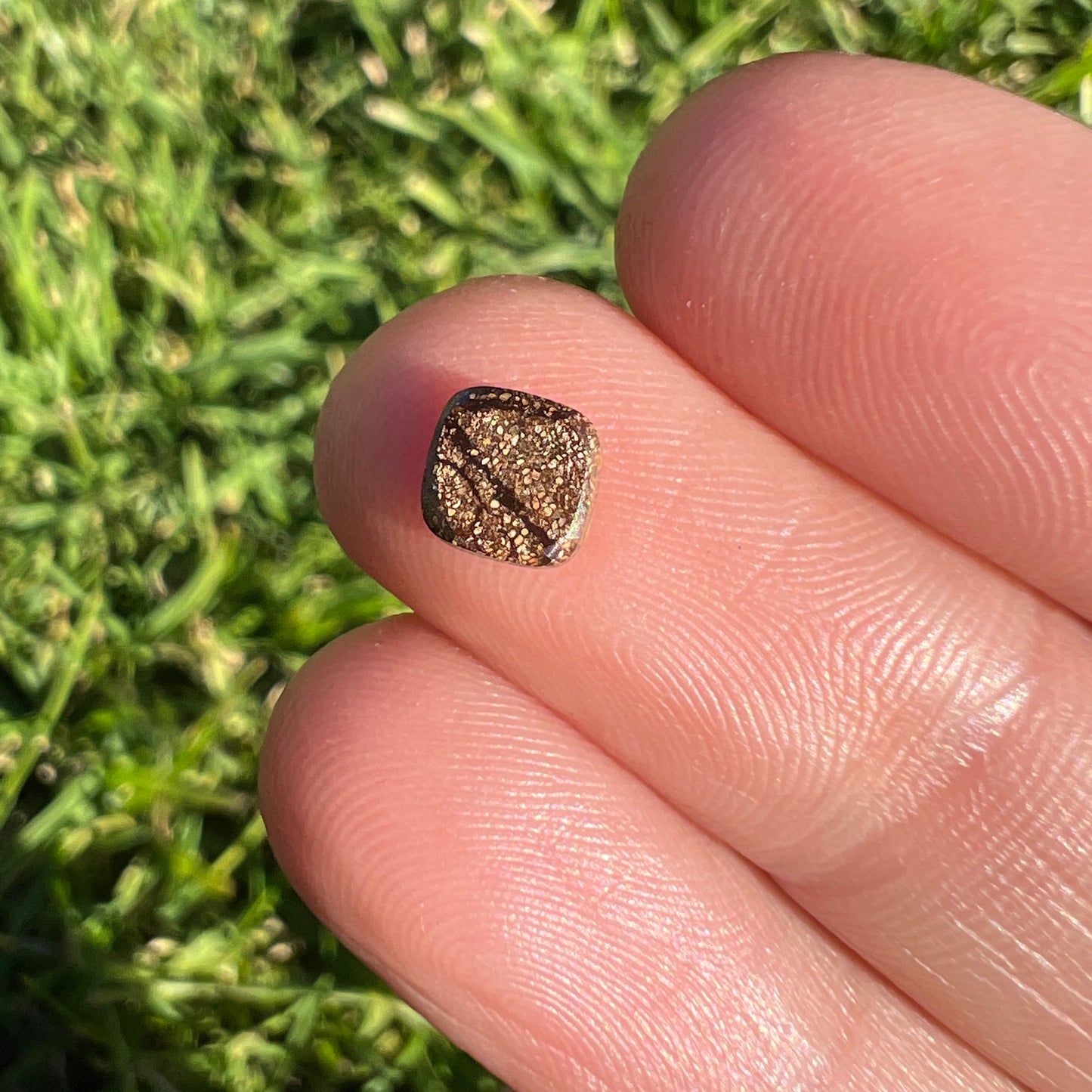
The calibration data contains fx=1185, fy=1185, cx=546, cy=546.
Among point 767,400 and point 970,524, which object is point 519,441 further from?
point 970,524

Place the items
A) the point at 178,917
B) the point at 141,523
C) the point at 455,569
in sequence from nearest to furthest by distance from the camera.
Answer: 1. the point at 455,569
2. the point at 178,917
3. the point at 141,523

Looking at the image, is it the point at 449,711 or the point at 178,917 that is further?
the point at 178,917

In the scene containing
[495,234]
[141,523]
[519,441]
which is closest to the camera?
[519,441]

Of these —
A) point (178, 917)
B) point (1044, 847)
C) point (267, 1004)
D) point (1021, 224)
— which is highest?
point (1021, 224)

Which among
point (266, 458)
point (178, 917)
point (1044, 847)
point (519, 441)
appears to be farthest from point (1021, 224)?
point (178, 917)

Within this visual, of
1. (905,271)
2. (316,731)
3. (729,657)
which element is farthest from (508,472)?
(905,271)

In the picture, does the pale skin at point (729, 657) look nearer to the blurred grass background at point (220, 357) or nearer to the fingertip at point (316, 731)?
the fingertip at point (316, 731)

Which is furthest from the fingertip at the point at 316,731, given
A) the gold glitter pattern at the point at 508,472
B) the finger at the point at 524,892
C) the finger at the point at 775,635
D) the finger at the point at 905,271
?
the finger at the point at 905,271
